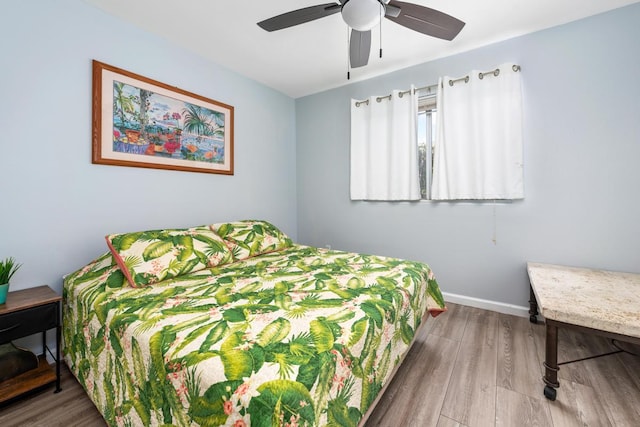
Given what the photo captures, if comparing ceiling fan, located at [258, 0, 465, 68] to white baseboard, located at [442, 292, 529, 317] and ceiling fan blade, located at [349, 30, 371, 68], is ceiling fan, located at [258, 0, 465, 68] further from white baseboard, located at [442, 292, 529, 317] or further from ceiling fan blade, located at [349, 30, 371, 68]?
white baseboard, located at [442, 292, 529, 317]

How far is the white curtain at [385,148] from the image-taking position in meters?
2.97

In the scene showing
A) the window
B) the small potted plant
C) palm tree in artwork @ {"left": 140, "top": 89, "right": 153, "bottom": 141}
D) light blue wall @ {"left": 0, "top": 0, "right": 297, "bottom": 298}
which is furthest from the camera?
the window

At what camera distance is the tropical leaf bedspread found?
831mm

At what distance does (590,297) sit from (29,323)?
3.22 meters

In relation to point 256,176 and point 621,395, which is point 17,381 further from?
point 621,395

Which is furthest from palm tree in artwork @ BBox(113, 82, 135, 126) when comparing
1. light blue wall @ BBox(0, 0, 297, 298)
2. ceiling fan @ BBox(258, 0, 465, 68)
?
ceiling fan @ BBox(258, 0, 465, 68)

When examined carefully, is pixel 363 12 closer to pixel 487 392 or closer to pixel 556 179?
pixel 556 179

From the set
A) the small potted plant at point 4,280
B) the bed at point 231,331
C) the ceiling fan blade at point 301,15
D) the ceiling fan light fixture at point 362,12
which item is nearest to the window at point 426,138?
the bed at point 231,331

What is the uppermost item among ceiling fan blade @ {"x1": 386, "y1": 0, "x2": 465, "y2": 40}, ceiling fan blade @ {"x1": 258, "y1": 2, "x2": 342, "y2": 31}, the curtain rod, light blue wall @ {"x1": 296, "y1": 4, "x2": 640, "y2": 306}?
the curtain rod

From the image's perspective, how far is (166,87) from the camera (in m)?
2.41

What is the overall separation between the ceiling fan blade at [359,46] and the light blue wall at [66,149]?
5.18ft

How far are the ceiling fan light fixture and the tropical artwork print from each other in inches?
67.8

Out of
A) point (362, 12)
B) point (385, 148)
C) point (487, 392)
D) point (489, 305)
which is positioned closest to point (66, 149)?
point (362, 12)

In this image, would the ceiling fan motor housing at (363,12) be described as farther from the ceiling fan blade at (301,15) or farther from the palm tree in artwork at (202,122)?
the palm tree in artwork at (202,122)
